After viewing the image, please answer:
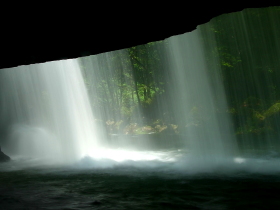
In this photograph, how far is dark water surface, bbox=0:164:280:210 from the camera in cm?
509

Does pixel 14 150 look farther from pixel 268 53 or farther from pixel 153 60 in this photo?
pixel 268 53

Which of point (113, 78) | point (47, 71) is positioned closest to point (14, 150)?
point (47, 71)

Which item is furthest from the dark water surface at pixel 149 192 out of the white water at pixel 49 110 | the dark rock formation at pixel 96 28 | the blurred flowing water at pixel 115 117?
the white water at pixel 49 110

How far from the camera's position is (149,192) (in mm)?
6215

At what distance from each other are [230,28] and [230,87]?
4670 mm

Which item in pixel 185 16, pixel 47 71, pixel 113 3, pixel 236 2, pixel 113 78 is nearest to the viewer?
pixel 113 3

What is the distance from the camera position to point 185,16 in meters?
6.36

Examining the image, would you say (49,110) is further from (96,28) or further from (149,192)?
(149,192)

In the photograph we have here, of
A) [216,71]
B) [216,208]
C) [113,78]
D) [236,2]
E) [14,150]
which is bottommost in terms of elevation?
[216,208]

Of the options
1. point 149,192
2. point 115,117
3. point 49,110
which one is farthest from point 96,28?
point 115,117

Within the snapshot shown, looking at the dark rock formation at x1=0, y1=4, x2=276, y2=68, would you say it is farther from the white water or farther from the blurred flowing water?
the white water

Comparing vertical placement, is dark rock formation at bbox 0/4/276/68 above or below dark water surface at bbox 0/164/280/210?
above

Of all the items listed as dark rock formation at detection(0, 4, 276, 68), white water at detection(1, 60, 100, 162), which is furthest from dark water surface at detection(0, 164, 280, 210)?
white water at detection(1, 60, 100, 162)

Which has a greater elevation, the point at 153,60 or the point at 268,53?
the point at 153,60
